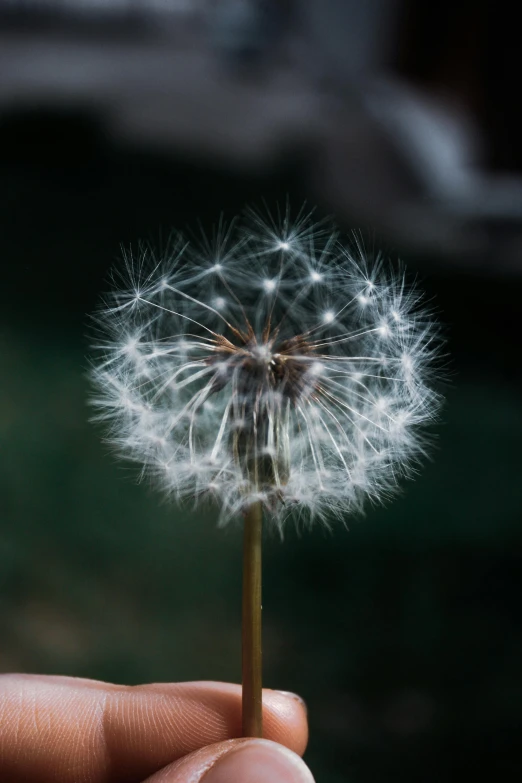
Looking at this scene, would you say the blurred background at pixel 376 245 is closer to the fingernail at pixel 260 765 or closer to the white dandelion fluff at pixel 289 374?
the white dandelion fluff at pixel 289 374

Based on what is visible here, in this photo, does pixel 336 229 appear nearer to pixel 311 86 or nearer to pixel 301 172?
pixel 301 172

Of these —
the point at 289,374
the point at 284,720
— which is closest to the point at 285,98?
the point at 289,374

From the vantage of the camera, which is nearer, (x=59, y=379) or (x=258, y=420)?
(x=258, y=420)

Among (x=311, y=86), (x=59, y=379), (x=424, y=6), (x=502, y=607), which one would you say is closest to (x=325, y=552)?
(x=502, y=607)

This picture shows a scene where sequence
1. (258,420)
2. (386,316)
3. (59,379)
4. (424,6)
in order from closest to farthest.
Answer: (258,420) < (386,316) < (424,6) < (59,379)

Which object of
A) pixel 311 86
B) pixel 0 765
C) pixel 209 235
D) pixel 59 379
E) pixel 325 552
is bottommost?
pixel 0 765

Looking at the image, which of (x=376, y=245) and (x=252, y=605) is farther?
(x=376, y=245)

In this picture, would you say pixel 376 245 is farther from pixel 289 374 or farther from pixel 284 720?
pixel 284 720
